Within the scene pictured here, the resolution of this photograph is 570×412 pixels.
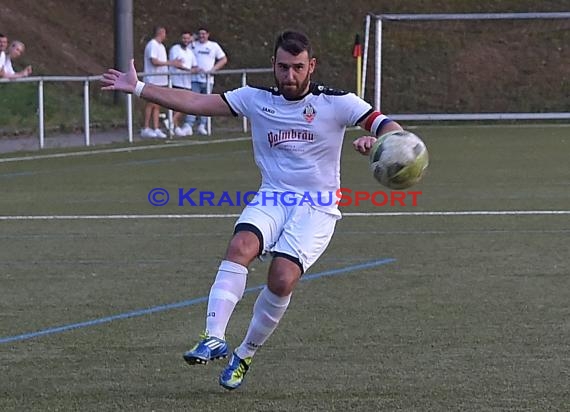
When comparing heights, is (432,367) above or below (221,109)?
below

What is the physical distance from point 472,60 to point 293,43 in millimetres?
25931

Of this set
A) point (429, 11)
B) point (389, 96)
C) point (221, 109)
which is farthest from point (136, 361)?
point (429, 11)

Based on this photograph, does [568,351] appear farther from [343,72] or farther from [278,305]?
[343,72]

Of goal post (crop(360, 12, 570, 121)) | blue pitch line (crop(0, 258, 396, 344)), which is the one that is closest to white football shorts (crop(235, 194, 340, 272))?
blue pitch line (crop(0, 258, 396, 344))

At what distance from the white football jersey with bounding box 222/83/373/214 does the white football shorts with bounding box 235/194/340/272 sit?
110 millimetres

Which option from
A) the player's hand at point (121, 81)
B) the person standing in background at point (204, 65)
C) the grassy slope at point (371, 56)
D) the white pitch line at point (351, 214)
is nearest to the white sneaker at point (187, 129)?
the person standing in background at point (204, 65)

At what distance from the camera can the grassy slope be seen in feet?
101

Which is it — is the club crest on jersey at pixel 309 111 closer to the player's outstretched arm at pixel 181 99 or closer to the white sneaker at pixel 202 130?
the player's outstretched arm at pixel 181 99

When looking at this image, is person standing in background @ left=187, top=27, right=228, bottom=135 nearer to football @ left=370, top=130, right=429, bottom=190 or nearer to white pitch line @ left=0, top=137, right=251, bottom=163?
white pitch line @ left=0, top=137, right=251, bottom=163

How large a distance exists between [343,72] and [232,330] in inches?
994

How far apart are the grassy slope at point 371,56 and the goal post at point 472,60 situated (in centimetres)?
2

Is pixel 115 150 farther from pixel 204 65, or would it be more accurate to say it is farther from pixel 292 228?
pixel 292 228

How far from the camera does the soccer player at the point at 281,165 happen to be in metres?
6.74

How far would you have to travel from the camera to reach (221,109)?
7.34 metres
